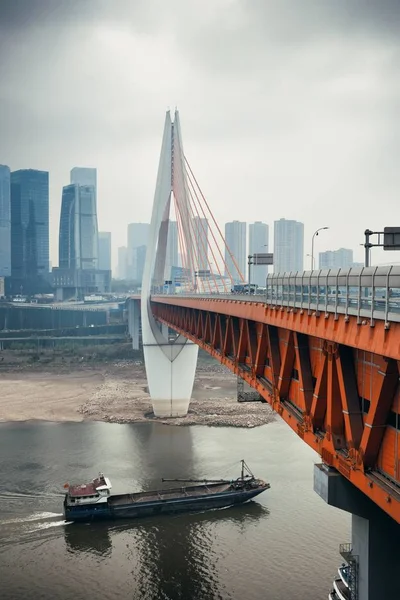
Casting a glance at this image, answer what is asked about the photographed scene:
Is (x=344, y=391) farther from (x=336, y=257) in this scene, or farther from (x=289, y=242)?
(x=289, y=242)

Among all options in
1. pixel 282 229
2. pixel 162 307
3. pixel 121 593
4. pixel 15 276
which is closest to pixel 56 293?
pixel 15 276

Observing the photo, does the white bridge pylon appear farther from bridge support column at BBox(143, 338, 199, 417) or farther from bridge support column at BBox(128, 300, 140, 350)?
bridge support column at BBox(128, 300, 140, 350)

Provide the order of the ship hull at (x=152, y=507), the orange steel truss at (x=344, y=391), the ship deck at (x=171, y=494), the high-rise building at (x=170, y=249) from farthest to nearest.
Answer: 1. the high-rise building at (x=170, y=249)
2. the ship deck at (x=171, y=494)
3. the ship hull at (x=152, y=507)
4. the orange steel truss at (x=344, y=391)

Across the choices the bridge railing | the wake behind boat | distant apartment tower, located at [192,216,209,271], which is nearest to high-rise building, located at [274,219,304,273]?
distant apartment tower, located at [192,216,209,271]

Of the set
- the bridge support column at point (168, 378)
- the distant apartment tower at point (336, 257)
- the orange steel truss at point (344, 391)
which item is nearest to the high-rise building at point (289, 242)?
the distant apartment tower at point (336, 257)

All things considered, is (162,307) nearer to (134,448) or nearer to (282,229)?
(134,448)

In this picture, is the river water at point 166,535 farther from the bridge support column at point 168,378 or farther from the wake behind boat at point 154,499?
the bridge support column at point 168,378

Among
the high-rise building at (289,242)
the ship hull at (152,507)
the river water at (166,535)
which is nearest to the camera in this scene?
the river water at (166,535)
